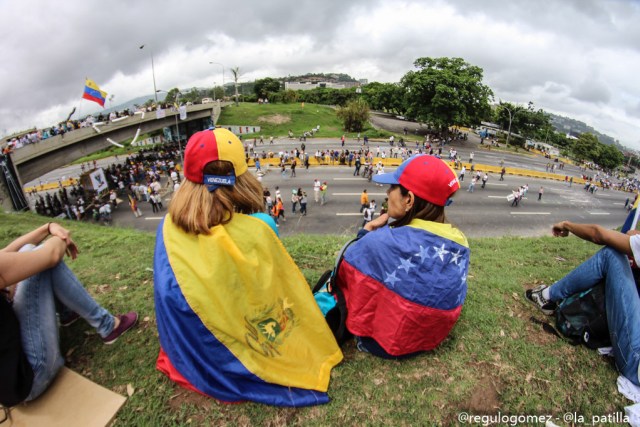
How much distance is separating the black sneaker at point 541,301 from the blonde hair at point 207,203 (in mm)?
3393

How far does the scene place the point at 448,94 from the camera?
39688 mm

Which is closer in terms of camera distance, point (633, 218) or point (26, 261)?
point (26, 261)

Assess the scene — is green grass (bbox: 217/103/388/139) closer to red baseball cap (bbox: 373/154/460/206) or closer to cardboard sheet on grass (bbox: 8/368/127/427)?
red baseball cap (bbox: 373/154/460/206)

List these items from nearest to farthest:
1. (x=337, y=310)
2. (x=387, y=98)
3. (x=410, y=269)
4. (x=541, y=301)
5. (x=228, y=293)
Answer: (x=228, y=293)
(x=410, y=269)
(x=337, y=310)
(x=541, y=301)
(x=387, y=98)

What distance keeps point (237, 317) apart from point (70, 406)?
128cm

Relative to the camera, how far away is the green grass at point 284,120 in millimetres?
44656

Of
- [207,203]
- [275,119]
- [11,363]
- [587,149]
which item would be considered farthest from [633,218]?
[587,149]

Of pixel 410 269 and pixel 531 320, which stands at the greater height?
pixel 410 269

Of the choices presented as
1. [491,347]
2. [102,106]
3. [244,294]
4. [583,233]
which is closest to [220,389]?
[244,294]

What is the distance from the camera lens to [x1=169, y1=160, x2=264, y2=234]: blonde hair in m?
2.03

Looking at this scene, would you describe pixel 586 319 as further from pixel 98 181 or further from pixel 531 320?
pixel 98 181

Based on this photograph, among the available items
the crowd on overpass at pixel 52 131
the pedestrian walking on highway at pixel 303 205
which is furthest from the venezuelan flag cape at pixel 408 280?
the crowd on overpass at pixel 52 131

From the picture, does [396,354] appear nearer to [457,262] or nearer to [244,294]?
[457,262]

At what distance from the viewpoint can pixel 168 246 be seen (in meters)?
2.05
